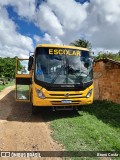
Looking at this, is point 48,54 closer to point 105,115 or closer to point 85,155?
point 105,115

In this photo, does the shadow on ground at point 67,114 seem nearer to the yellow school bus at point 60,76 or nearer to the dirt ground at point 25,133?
the dirt ground at point 25,133

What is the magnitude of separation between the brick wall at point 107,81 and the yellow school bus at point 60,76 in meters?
Answer: 3.29

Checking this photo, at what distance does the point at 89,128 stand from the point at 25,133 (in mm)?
2181

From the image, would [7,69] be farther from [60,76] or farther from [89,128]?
[89,128]

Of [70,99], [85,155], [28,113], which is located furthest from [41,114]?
[85,155]

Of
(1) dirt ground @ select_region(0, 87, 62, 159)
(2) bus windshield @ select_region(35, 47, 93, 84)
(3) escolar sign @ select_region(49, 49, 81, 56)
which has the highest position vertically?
(3) escolar sign @ select_region(49, 49, 81, 56)

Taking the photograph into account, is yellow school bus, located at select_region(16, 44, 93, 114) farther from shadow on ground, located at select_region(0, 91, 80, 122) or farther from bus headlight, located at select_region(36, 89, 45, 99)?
shadow on ground, located at select_region(0, 91, 80, 122)

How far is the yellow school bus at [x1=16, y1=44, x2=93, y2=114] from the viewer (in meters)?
9.68

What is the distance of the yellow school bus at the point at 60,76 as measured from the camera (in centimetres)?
968

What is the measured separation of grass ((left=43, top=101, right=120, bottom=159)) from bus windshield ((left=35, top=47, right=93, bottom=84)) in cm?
160

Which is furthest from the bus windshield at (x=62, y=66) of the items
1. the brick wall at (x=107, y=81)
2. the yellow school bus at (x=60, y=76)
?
the brick wall at (x=107, y=81)

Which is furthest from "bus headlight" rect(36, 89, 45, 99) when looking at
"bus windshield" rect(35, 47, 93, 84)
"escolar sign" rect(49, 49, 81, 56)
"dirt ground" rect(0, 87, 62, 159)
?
"escolar sign" rect(49, 49, 81, 56)

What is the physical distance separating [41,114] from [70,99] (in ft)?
6.36

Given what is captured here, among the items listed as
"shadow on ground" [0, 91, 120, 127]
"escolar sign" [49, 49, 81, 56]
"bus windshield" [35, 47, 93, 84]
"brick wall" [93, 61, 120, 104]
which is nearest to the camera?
"bus windshield" [35, 47, 93, 84]
